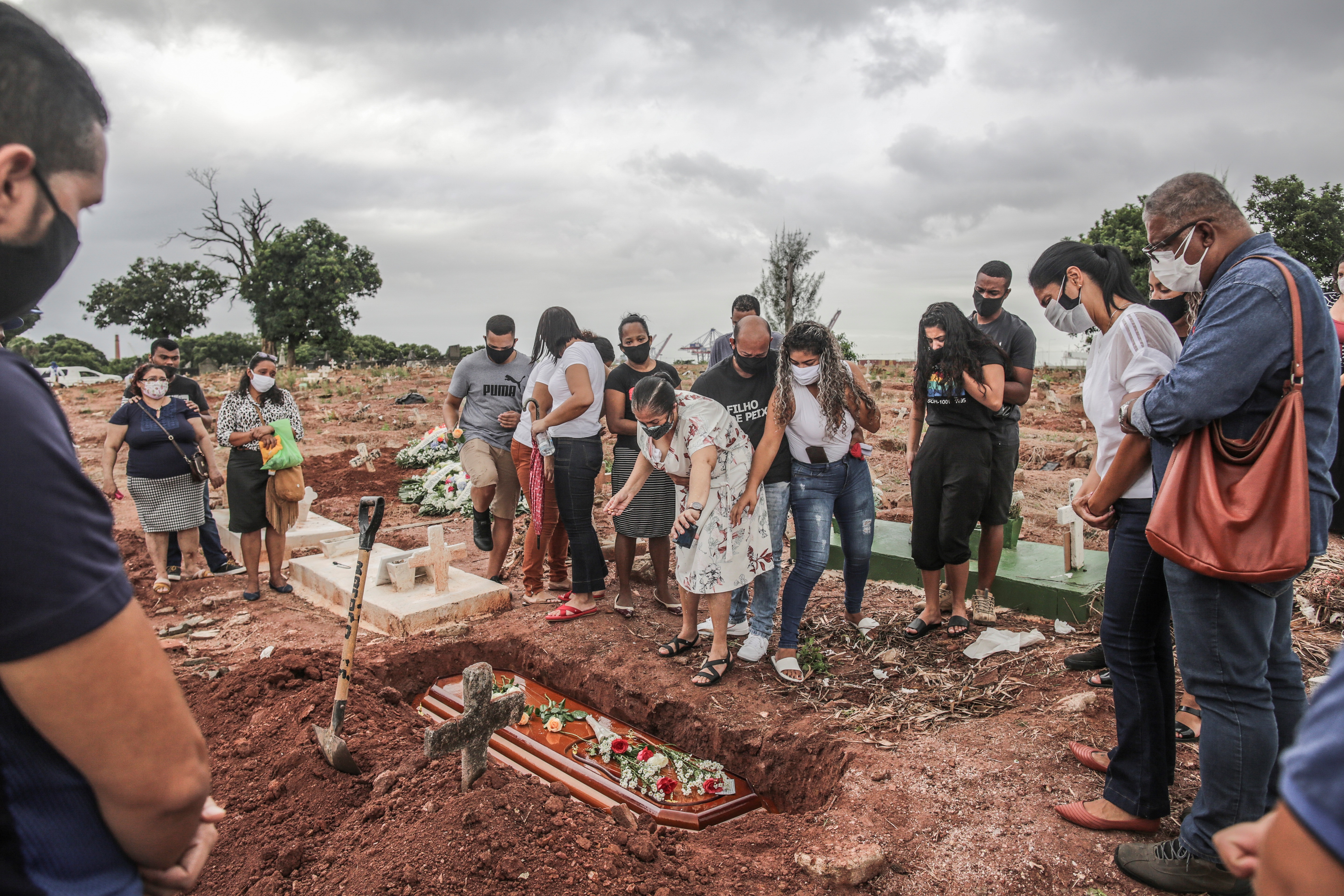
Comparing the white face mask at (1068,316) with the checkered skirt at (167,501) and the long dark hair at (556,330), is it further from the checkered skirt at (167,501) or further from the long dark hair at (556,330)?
the checkered skirt at (167,501)

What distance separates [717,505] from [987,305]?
6.57 feet

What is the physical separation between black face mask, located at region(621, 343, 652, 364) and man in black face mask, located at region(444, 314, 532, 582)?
1.02 metres

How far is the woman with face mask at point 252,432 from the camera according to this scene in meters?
5.28

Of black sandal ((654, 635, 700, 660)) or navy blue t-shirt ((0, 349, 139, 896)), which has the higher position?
navy blue t-shirt ((0, 349, 139, 896))

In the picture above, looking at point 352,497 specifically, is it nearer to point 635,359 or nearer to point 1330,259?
point 635,359

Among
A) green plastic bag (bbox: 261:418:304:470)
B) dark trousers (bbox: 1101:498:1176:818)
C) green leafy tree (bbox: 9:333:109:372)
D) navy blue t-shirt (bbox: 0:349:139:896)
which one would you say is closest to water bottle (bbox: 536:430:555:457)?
green plastic bag (bbox: 261:418:304:470)

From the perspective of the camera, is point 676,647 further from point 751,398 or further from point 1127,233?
point 1127,233

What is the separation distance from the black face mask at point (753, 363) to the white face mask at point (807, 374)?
0.28m

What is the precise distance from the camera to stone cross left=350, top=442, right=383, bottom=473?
1067cm

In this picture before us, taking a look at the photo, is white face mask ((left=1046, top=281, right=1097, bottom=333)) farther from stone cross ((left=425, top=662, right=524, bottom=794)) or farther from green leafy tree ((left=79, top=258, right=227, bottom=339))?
green leafy tree ((left=79, top=258, right=227, bottom=339))

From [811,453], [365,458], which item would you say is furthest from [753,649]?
[365,458]

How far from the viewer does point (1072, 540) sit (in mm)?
4680

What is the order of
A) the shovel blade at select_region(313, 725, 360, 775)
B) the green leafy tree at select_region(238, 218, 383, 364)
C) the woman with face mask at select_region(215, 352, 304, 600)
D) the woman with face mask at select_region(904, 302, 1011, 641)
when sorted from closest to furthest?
the shovel blade at select_region(313, 725, 360, 775), the woman with face mask at select_region(904, 302, 1011, 641), the woman with face mask at select_region(215, 352, 304, 600), the green leafy tree at select_region(238, 218, 383, 364)

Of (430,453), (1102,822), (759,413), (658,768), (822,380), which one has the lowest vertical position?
(658,768)
